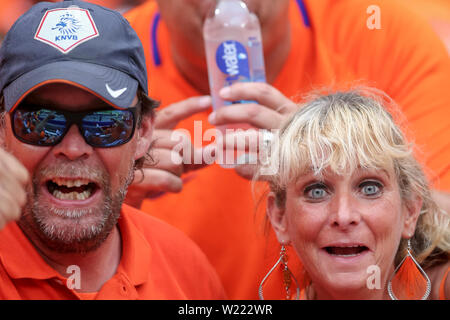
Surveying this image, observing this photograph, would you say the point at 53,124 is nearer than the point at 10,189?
No

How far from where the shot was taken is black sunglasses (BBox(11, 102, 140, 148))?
77.7 inches

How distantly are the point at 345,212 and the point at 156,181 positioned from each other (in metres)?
0.89

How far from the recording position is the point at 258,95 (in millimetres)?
2715

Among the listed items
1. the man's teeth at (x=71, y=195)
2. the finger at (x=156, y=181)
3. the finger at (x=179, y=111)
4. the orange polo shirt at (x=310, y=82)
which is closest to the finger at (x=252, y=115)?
the finger at (x=179, y=111)

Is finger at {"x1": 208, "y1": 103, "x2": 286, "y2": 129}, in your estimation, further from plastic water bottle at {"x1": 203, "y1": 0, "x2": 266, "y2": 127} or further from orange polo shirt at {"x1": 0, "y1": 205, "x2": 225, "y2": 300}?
orange polo shirt at {"x1": 0, "y1": 205, "x2": 225, "y2": 300}

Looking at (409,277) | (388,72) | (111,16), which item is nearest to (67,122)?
(111,16)

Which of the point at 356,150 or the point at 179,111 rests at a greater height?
the point at 179,111

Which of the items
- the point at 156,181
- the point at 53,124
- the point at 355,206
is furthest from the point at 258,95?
the point at 53,124

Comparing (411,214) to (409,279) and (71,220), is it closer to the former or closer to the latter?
(409,279)

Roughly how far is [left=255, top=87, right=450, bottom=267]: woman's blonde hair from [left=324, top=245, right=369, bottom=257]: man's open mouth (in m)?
0.25

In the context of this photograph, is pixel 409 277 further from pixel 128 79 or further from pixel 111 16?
pixel 111 16

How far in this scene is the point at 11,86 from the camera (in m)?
2.00

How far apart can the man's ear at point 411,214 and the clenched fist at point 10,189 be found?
1.34m

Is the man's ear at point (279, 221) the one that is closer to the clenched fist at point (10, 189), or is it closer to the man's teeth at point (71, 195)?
the man's teeth at point (71, 195)
